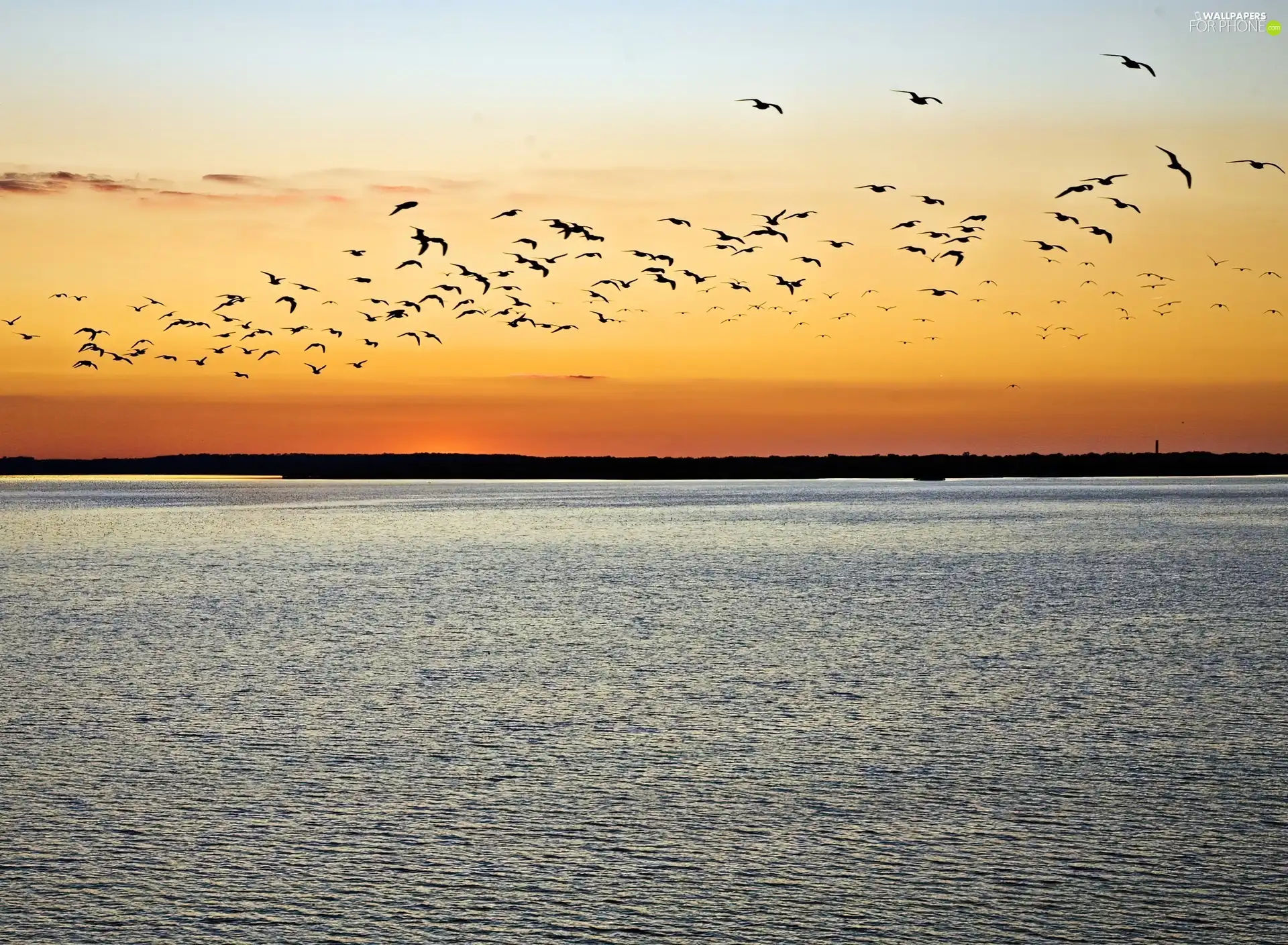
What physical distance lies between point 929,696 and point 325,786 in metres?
10.3

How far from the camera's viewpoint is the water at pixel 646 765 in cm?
1227

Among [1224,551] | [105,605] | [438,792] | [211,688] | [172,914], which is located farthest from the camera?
[1224,551]

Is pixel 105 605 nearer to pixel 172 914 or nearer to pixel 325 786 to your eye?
pixel 325 786

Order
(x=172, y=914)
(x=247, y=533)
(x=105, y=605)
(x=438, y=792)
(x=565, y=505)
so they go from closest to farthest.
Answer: (x=172, y=914)
(x=438, y=792)
(x=105, y=605)
(x=247, y=533)
(x=565, y=505)

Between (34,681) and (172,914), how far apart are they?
14.3 m

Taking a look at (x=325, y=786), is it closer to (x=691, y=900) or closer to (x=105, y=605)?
(x=691, y=900)

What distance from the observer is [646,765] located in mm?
17625

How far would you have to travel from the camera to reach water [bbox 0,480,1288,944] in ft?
40.2

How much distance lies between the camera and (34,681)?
2475 centimetres

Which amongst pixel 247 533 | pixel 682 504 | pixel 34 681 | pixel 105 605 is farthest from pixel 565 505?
pixel 34 681

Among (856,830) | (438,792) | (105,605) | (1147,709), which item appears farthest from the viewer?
(105,605)

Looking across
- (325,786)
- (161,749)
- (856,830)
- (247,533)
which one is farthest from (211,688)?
(247,533)

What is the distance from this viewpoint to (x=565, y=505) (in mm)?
143750

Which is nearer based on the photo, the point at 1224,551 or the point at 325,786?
the point at 325,786
